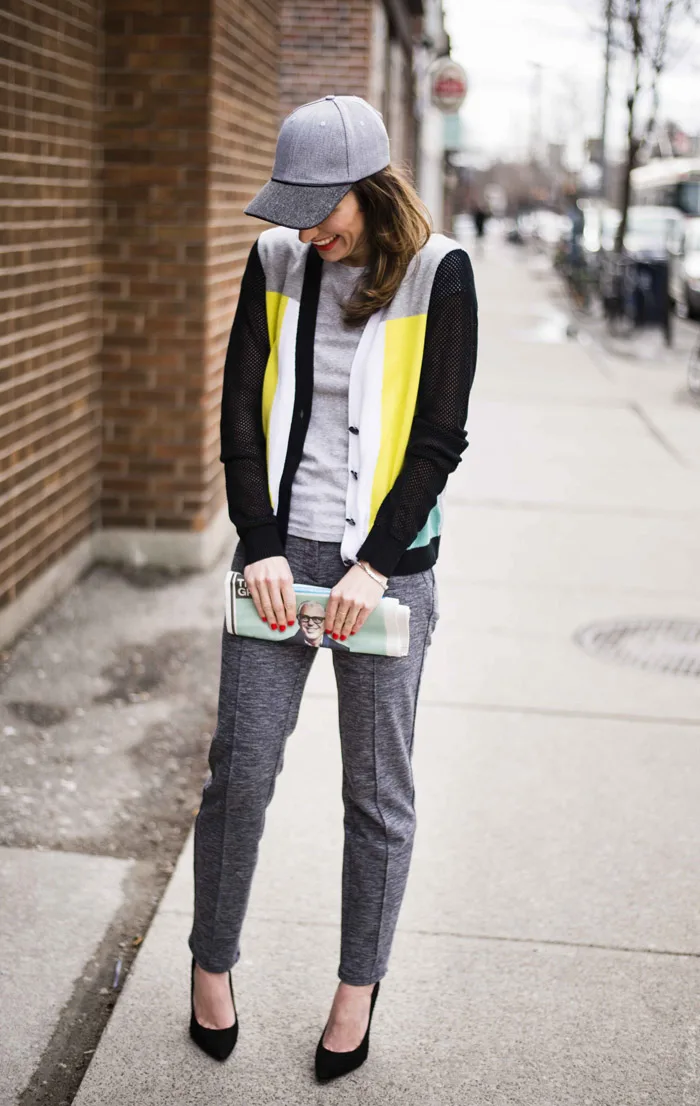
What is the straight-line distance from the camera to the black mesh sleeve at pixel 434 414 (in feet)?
8.29

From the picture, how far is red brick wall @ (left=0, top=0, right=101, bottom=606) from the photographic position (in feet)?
17.0

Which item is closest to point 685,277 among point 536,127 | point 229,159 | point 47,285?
point 229,159

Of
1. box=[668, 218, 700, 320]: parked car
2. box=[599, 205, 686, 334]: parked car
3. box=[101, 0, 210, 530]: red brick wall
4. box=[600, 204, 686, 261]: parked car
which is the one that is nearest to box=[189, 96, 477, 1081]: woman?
box=[101, 0, 210, 530]: red brick wall

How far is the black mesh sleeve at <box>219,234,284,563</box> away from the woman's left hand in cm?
15

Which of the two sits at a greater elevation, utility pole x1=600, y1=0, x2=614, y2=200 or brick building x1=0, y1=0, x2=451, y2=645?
utility pole x1=600, y1=0, x2=614, y2=200

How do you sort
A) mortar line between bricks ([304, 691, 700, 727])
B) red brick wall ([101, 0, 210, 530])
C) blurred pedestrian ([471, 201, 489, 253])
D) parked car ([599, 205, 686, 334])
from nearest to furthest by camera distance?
mortar line between bricks ([304, 691, 700, 727]), red brick wall ([101, 0, 210, 530]), parked car ([599, 205, 686, 334]), blurred pedestrian ([471, 201, 489, 253])

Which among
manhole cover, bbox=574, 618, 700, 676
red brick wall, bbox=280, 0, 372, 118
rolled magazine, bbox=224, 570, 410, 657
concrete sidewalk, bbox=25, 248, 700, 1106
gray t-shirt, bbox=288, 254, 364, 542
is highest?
red brick wall, bbox=280, 0, 372, 118

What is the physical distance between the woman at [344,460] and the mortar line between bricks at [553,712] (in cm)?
227

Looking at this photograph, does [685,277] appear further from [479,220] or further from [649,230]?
[479,220]

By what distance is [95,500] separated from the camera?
657cm

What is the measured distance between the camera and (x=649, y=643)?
5.84 meters

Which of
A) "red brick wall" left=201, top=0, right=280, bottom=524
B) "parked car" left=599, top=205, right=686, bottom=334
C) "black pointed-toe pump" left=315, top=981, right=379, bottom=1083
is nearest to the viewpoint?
"black pointed-toe pump" left=315, top=981, right=379, bottom=1083

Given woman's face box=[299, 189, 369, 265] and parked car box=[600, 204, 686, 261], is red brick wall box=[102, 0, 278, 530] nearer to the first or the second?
woman's face box=[299, 189, 369, 265]

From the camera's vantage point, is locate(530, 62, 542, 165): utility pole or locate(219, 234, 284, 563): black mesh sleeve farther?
locate(530, 62, 542, 165): utility pole
